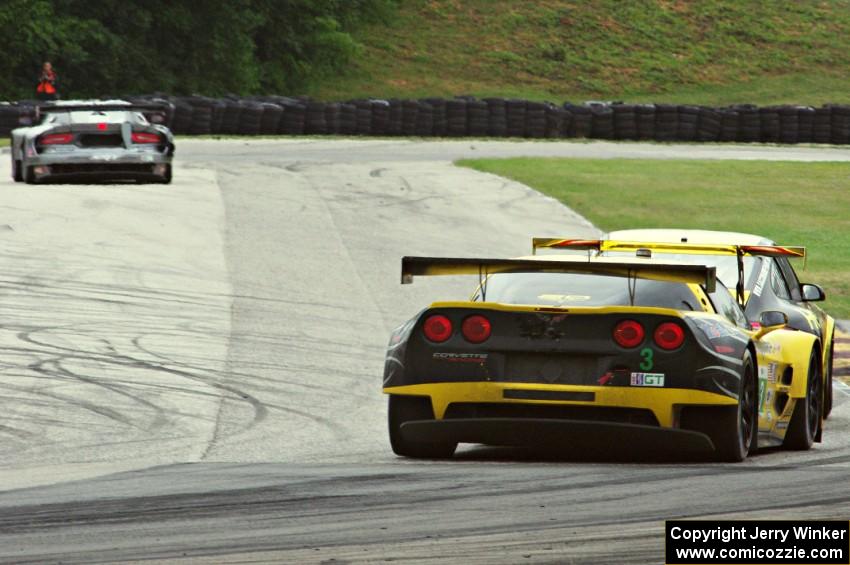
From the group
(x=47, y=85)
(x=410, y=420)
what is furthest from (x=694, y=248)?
(x=47, y=85)

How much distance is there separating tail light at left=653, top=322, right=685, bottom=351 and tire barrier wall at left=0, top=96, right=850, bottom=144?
33.1 meters

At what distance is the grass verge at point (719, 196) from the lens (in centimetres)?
2405

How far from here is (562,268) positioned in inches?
352

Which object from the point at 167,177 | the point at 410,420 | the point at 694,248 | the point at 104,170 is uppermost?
the point at 694,248

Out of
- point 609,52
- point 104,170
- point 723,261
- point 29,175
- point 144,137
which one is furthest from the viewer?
point 609,52

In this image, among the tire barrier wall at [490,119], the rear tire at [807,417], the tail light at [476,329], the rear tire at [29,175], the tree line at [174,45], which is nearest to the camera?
the tail light at [476,329]

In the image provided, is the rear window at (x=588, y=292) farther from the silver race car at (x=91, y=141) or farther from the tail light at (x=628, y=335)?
the silver race car at (x=91, y=141)

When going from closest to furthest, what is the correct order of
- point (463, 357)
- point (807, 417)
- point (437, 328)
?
point (463, 357), point (437, 328), point (807, 417)

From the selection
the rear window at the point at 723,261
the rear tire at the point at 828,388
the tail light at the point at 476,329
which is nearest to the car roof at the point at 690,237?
the rear window at the point at 723,261

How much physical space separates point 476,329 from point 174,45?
52281mm

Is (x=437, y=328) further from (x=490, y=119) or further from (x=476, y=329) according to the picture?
(x=490, y=119)

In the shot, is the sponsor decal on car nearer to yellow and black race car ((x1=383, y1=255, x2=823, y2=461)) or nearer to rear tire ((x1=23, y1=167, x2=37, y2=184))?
yellow and black race car ((x1=383, y1=255, x2=823, y2=461))

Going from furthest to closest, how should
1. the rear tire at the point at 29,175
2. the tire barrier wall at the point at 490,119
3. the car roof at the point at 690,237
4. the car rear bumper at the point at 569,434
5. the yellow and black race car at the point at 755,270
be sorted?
the tire barrier wall at the point at 490,119 → the rear tire at the point at 29,175 → the car roof at the point at 690,237 → the yellow and black race car at the point at 755,270 → the car rear bumper at the point at 569,434

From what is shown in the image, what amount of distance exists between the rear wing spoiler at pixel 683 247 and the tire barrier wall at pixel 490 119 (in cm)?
3049
